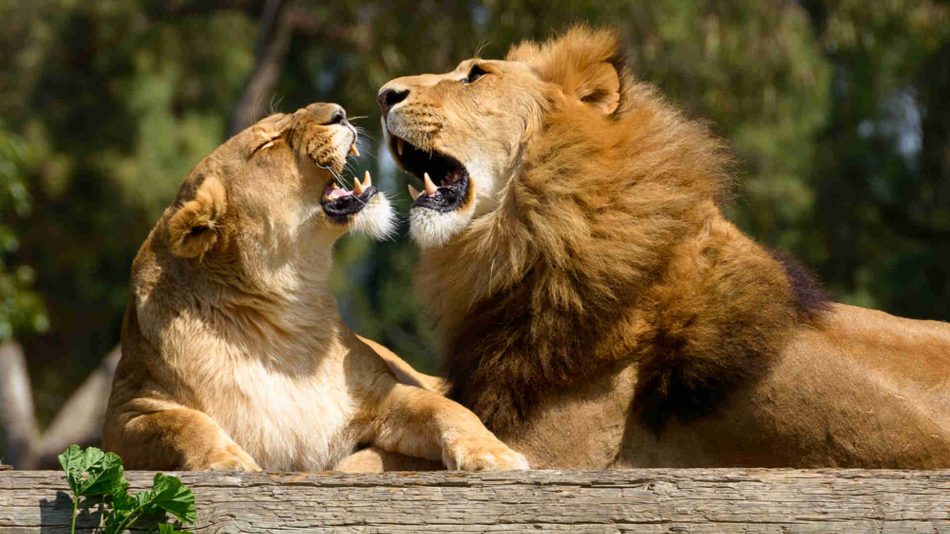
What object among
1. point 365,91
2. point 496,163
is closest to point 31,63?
point 365,91

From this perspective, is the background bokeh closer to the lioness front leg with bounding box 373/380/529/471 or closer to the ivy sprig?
the lioness front leg with bounding box 373/380/529/471

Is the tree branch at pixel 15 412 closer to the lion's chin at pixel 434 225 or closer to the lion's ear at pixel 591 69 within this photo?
the lion's chin at pixel 434 225

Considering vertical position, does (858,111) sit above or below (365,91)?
below

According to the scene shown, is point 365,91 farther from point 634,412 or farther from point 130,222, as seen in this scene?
point 634,412

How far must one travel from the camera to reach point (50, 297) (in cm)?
1781

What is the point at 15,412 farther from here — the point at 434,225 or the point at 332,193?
the point at 434,225

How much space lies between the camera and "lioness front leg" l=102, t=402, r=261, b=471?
3.50 meters

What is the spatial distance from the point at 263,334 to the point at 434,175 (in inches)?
34.2

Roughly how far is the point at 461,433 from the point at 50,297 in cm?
1528

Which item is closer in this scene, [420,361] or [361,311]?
[420,361]

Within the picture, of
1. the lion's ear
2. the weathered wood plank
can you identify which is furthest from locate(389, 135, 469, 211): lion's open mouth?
the weathered wood plank

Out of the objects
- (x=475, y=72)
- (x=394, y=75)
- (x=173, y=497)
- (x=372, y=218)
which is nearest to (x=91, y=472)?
(x=173, y=497)

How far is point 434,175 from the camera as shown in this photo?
4.54 m

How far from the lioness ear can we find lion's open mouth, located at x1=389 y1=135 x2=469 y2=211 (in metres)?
0.64
